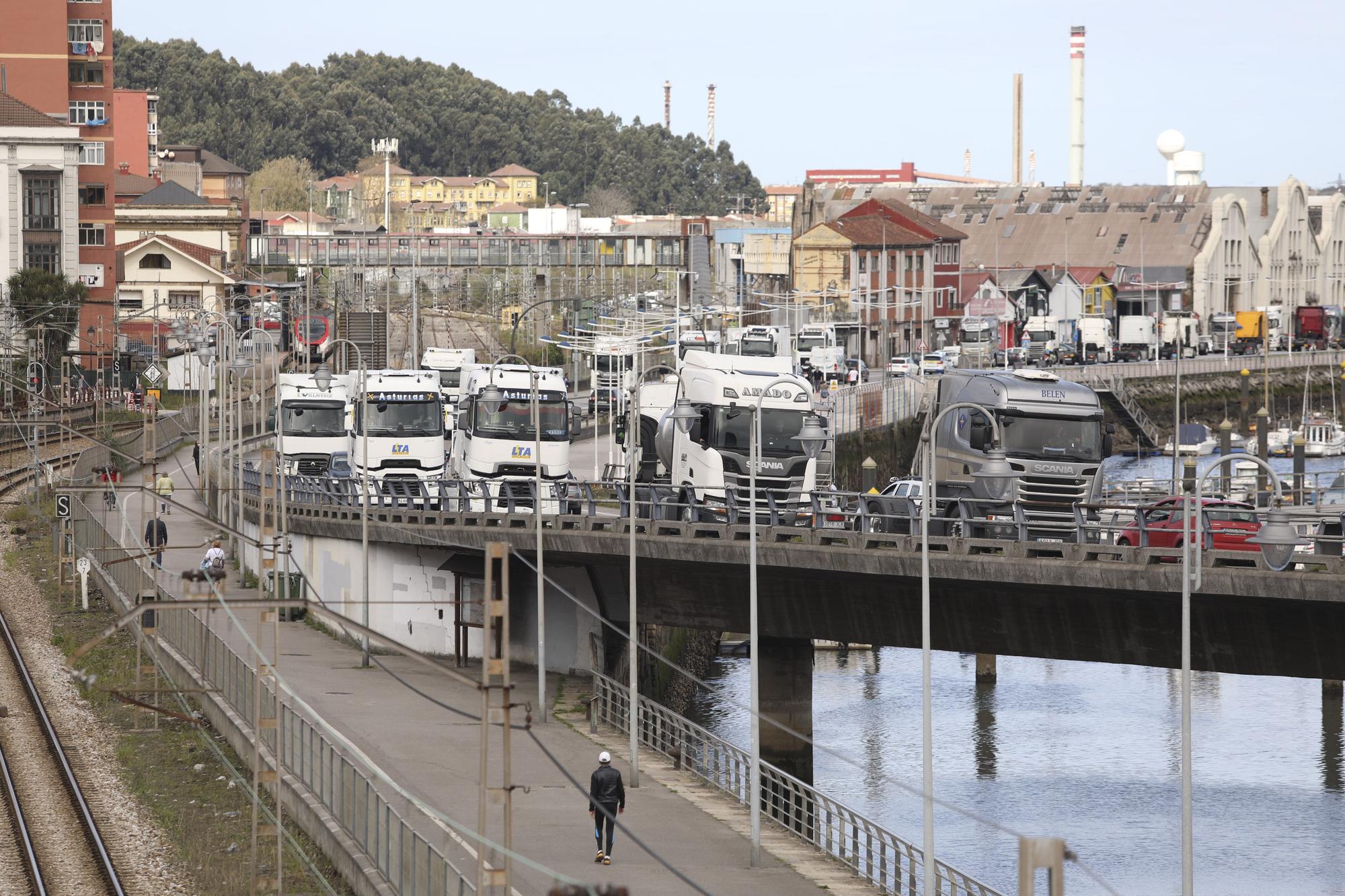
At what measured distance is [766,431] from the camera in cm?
4725

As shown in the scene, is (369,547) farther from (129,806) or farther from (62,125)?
(62,125)

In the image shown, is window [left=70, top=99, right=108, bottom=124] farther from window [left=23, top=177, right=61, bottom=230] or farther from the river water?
the river water

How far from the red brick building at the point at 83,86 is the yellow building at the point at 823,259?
52.6 m

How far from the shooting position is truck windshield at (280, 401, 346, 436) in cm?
6269

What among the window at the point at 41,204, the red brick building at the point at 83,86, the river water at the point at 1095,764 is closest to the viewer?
the river water at the point at 1095,764

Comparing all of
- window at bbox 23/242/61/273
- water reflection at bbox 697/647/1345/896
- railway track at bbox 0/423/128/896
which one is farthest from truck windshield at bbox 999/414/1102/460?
window at bbox 23/242/61/273

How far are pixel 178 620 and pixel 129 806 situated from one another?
11.4 metres

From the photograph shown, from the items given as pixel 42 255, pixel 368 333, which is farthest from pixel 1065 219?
pixel 42 255

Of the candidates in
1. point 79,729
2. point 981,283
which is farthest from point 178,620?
point 981,283

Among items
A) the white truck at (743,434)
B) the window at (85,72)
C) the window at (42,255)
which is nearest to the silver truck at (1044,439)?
the white truck at (743,434)

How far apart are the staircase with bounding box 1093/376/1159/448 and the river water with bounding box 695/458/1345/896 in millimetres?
63220

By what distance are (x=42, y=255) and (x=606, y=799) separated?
90.8 meters

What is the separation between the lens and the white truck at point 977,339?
135m

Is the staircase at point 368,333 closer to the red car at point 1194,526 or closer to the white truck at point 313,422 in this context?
the white truck at point 313,422
